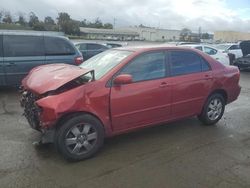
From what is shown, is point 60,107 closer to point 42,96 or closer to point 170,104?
point 42,96

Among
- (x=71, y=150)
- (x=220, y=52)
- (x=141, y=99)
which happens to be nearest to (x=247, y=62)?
(x=220, y=52)

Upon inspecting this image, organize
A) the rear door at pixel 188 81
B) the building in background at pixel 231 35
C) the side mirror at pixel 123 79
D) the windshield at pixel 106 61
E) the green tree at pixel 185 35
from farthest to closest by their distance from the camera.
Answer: the building in background at pixel 231 35, the green tree at pixel 185 35, the rear door at pixel 188 81, the windshield at pixel 106 61, the side mirror at pixel 123 79

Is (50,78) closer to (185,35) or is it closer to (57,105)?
(57,105)

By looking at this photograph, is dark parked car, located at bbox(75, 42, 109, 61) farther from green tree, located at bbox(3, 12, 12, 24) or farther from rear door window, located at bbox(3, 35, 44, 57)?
green tree, located at bbox(3, 12, 12, 24)

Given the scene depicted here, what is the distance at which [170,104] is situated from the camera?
202 inches

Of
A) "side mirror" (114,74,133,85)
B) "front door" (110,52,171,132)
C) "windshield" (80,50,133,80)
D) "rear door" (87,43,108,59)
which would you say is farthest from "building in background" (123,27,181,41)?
"side mirror" (114,74,133,85)

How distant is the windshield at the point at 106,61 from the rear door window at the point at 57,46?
3866mm

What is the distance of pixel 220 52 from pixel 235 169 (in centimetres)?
1234

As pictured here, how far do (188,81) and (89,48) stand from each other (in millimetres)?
11154

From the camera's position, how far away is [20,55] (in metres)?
8.59

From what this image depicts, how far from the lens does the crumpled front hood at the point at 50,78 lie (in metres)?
4.19

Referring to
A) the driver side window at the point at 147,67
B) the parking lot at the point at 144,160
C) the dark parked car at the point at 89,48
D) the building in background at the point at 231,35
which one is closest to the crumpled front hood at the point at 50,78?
the driver side window at the point at 147,67

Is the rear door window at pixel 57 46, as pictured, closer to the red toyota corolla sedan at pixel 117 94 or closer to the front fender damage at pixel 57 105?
the red toyota corolla sedan at pixel 117 94

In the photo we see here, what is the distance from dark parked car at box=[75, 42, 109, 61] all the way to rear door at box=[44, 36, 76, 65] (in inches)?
235
